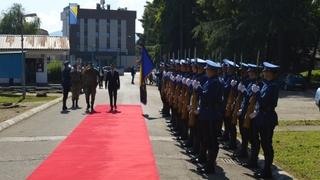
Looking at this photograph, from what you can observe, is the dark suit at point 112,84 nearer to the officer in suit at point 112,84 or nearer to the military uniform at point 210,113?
the officer in suit at point 112,84

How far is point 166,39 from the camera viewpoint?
60.6 meters

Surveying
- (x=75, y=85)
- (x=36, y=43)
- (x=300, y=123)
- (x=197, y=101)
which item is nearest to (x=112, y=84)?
(x=75, y=85)

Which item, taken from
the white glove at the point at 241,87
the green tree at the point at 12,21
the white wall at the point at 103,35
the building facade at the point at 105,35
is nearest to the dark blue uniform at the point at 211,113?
the white glove at the point at 241,87

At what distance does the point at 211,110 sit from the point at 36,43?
43786 millimetres

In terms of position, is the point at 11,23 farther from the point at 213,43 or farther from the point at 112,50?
the point at 213,43

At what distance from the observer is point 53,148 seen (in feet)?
42.8

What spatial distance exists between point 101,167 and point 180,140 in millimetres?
4163

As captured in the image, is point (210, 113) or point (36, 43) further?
point (36, 43)

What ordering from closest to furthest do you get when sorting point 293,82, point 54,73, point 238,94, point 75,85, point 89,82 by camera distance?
point 238,94 → point 89,82 → point 75,85 → point 293,82 → point 54,73

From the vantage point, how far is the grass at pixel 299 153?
10188 millimetres

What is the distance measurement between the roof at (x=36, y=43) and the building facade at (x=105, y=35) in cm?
8987

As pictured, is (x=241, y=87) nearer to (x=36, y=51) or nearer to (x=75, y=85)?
(x=75, y=85)

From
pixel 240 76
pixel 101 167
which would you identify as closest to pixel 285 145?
pixel 240 76

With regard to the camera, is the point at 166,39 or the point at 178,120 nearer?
the point at 178,120
